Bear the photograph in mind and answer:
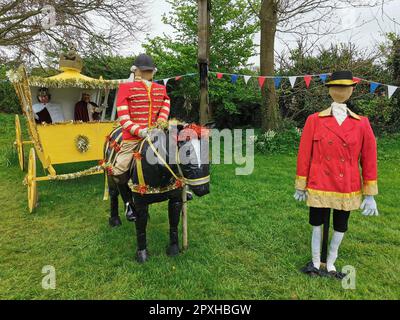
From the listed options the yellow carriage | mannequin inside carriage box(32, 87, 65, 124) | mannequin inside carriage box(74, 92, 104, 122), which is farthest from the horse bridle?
mannequin inside carriage box(32, 87, 65, 124)

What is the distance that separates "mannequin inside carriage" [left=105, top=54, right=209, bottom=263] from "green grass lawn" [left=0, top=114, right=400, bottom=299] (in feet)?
1.41

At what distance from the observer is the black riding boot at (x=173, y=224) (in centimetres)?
340

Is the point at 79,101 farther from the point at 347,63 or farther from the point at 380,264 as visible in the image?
the point at 347,63

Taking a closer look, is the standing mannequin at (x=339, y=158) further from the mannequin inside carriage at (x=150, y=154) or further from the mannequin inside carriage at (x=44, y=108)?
the mannequin inside carriage at (x=44, y=108)

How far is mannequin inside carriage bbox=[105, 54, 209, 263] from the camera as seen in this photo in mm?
2721

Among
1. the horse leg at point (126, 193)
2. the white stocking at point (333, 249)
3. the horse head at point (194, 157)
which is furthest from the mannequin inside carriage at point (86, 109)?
the white stocking at point (333, 249)

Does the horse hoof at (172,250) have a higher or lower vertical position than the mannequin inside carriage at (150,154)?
lower

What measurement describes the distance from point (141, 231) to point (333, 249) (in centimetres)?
199

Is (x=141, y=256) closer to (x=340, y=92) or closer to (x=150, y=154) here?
(x=150, y=154)

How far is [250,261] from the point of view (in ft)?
11.2

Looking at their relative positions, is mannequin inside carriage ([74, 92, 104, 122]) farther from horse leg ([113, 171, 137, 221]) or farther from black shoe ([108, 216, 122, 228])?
horse leg ([113, 171, 137, 221])

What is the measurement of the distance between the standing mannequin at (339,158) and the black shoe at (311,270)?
539 mm

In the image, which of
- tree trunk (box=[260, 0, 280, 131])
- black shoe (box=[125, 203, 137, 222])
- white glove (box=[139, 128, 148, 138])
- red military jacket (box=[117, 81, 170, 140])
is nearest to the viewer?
white glove (box=[139, 128, 148, 138])

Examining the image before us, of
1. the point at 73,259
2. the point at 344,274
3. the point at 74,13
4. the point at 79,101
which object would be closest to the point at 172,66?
the point at 74,13
